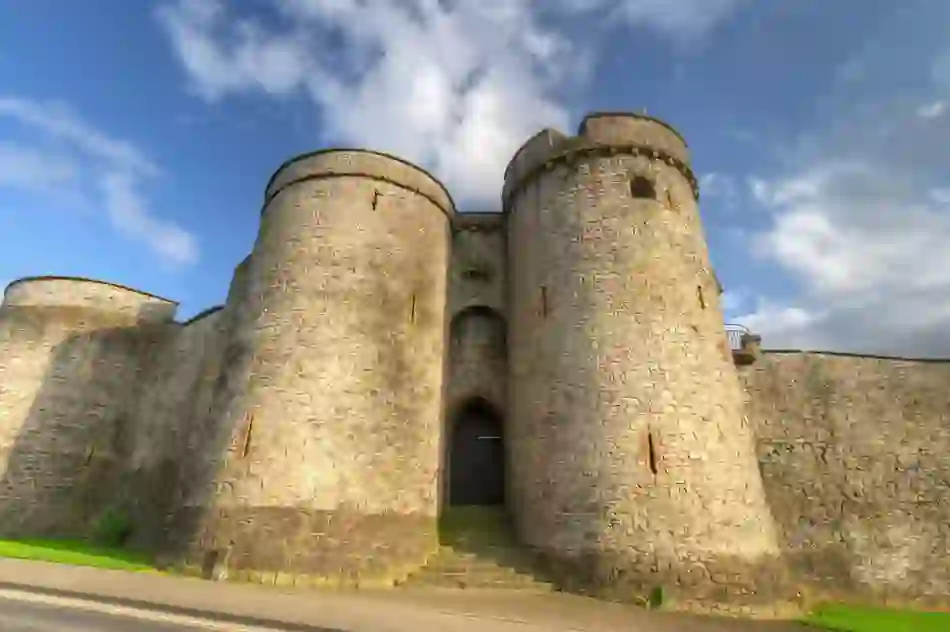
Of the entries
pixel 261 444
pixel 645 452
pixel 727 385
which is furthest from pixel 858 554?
pixel 261 444

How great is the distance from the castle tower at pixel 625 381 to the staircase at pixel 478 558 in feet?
2.26

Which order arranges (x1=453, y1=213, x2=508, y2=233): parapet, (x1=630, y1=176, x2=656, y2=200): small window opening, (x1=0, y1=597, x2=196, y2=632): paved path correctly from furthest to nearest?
(x1=453, y1=213, x2=508, y2=233): parapet, (x1=630, y1=176, x2=656, y2=200): small window opening, (x1=0, y1=597, x2=196, y2=632): paved path

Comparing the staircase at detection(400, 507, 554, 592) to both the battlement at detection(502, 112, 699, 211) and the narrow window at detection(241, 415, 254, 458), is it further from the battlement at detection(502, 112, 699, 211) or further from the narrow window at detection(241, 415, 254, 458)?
the battlement at detection(502, 112, 699, 211)

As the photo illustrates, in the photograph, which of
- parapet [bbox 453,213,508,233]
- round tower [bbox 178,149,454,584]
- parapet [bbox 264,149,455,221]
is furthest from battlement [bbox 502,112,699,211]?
round tower [bbox 178,149,454,584]

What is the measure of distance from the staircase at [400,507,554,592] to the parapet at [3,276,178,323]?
17949 millimetres

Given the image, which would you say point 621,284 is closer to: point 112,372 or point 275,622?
point 275,622

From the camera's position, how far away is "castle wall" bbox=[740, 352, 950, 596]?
1562 centimetres

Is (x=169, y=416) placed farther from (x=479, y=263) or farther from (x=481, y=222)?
(x=481, y=222)

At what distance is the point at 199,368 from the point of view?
21.3 metres

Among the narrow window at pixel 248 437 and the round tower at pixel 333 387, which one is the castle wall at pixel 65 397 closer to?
the round tower at pixel 333 387

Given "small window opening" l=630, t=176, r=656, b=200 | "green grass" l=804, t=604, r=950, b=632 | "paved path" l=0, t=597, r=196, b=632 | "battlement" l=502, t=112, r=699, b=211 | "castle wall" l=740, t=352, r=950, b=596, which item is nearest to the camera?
"paved path" l=0, t=597, r=196, b=632

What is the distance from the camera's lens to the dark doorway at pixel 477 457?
712 inches

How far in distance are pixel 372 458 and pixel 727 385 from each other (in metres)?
9.60

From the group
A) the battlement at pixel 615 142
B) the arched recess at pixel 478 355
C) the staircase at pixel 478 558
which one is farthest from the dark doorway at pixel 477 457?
the battlement at pixel 615 142
